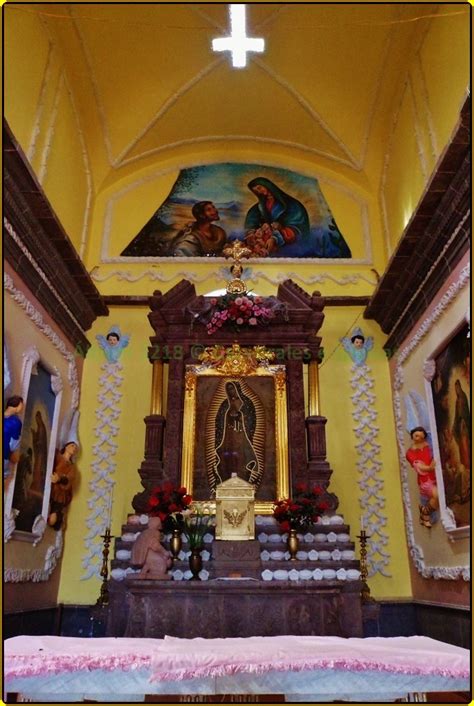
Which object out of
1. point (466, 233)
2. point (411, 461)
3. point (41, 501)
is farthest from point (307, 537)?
point (466, 233)

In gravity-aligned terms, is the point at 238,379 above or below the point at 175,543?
above

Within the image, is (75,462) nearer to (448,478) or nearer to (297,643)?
(448,478)

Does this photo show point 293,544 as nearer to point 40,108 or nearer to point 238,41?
point 40,108

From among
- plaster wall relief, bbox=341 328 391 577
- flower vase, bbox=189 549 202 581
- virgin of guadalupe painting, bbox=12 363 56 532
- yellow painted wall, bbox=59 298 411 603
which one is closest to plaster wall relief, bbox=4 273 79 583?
virgin of guadalupe painting, bbox=12 363 56 532

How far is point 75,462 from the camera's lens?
8484 mm

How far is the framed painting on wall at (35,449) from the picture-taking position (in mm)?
6492

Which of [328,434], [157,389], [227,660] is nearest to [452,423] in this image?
[328,434]

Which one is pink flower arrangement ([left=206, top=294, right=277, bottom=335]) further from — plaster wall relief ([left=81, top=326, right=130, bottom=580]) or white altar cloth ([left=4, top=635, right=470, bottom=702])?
white altar cloth ([left=4, top=635, right=470, bottom=702])

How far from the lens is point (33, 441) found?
6.96 meters

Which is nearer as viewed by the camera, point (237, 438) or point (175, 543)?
point (175, 543)

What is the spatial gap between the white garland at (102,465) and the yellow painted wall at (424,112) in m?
5.08

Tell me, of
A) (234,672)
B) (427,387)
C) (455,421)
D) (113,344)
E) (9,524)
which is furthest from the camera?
(113,344)

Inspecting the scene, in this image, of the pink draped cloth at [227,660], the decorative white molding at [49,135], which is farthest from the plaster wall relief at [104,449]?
the pink draped cloth at [227,660]

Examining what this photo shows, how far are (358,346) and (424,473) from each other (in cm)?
273
